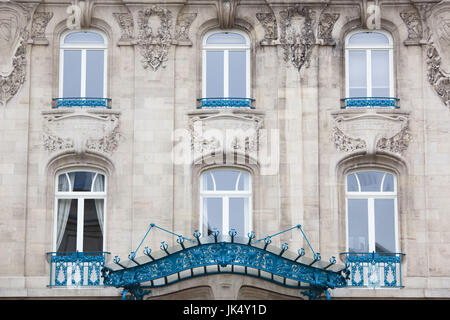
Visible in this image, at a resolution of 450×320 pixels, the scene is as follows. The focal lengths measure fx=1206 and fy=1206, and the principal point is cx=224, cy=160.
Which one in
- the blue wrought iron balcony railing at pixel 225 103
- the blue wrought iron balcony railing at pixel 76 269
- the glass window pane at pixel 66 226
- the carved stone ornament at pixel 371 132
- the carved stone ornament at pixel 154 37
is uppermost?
the carved stone ornament at pixel 154 37

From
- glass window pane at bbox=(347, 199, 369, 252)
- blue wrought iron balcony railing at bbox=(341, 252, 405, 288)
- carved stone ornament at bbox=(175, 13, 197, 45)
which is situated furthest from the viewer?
carved stone ornament at bbox=(175, 13, 197, 45)

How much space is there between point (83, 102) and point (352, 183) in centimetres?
665

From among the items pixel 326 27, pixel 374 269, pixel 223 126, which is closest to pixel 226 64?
pixel 223 126

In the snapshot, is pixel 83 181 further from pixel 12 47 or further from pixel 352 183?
pixel 352 183

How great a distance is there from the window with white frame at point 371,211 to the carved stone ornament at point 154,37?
530 centimetres

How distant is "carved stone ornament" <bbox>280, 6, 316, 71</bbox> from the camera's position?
93.6 feet

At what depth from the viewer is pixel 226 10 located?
1129 inches

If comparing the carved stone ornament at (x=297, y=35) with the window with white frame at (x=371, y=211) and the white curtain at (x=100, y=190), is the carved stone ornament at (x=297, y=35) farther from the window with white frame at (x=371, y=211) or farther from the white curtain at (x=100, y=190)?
the white curtain at (x=100, y=190)

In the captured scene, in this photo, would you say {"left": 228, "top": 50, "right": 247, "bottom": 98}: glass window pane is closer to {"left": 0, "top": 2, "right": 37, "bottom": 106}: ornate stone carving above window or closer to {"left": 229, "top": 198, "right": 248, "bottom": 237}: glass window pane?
{"left": 229, "top": 198, "right": 248, "bottom": 237}: glass window pane

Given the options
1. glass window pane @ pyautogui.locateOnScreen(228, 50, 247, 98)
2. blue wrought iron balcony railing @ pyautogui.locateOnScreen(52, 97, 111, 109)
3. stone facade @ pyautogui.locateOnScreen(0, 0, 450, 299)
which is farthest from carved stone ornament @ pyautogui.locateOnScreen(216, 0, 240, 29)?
blue wrought iron balcony railing @ pyautogui.locateOnScreen(52, 97, 111, 109)

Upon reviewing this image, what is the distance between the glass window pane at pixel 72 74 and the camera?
28.9m

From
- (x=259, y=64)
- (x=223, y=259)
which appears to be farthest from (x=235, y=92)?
(x=223, y=259)

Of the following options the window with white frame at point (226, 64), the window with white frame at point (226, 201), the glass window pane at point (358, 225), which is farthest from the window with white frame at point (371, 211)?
the window with white frame at point (226, 64)

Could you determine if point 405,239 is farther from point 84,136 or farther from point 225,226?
point 84,136
